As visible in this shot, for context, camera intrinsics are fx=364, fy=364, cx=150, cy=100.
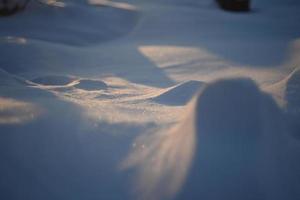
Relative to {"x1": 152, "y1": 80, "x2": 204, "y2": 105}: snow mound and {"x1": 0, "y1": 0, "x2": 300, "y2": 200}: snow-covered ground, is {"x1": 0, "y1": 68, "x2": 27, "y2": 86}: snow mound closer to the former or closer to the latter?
{"x1": 0, "y1": 0, "x2": 300, "y2": 200}: snow-covered ground

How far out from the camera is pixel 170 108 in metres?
1.83

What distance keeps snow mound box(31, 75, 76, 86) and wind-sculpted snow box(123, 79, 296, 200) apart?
1.23m

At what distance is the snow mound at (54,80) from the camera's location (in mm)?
2475

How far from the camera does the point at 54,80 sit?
2514 millimetres

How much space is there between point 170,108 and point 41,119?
26.4 inches

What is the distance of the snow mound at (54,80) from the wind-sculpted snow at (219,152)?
1233 millimetres

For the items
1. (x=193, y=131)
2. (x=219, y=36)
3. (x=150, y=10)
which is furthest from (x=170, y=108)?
(x=150, y=10)

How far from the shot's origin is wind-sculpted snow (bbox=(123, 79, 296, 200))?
4.10ft

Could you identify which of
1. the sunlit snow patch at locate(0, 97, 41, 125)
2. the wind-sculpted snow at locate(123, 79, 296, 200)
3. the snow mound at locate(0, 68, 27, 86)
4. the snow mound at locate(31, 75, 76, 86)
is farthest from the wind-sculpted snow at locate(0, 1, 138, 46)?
the wind-sculpted snow at locate(123, 79, 296, 200)

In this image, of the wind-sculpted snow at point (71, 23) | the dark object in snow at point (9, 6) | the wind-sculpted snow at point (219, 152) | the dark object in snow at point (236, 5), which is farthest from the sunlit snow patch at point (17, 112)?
the dark object in snow at point (236, 5)

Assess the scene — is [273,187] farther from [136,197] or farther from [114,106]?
[114,106]

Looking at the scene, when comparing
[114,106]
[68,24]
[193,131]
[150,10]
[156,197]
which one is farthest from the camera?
[150,10]

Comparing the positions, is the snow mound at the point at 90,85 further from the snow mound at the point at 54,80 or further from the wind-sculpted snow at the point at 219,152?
the wind-sculpted snow at the point at 219,152

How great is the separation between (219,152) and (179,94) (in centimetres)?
81
